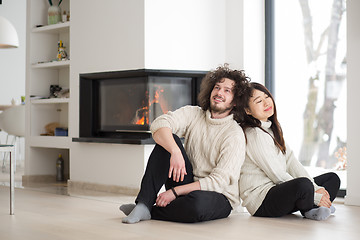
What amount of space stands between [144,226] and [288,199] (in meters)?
0.81

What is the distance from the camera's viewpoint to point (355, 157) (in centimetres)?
402

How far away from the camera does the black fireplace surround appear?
4645mm

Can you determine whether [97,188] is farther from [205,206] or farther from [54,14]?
[205,206]

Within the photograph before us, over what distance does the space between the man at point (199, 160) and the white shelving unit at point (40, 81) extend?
2.72 m

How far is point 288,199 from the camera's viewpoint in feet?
10.3

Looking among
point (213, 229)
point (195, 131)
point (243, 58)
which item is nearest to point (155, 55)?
point (243, 58)

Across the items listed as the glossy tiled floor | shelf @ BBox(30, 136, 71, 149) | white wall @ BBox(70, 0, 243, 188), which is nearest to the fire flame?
white wall @ BBox(70, 0, 243, 188)

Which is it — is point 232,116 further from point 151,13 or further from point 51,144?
point 51,144

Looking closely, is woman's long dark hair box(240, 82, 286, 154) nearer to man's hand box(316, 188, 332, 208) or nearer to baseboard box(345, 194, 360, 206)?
man's hand box(316, 188, 332, 208)

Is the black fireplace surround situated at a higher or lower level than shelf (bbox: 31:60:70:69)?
lower

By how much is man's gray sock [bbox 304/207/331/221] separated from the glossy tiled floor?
0.04 metres

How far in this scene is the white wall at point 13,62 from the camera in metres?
8.76

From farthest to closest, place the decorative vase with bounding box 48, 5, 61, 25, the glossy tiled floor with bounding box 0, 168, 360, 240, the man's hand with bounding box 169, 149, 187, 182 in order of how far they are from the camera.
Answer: the decorative vase with bounding box 48, 5, 61, 25 → the man's hand with bounding box 169, 149, 187, 182 → the glossy tiled floor with bounding box 0, 168, 360, 240

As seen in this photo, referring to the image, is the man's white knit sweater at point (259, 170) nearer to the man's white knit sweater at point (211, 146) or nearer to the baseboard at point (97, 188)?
the man's white knit sweater at point (211, 146)
